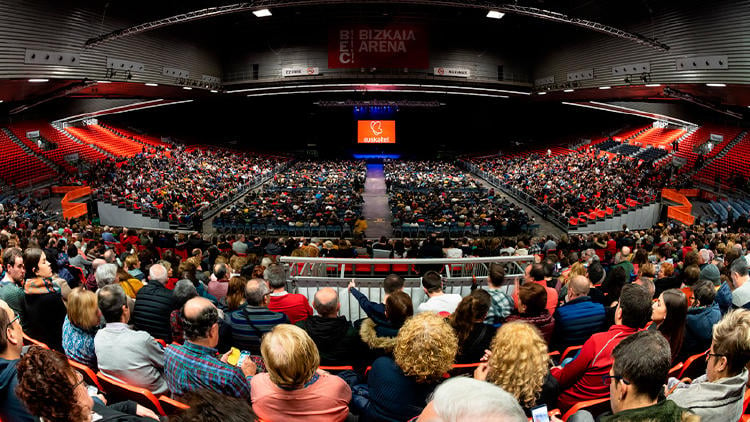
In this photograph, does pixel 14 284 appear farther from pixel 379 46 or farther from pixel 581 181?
pixel 379 46

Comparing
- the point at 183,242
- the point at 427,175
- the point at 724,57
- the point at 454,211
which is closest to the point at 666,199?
the point at 724,57

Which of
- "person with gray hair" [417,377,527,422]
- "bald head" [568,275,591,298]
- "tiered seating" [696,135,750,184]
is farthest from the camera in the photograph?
"tiered seating" [696,135,750,184]

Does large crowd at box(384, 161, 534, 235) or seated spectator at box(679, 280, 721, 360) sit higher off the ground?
seated spectator at box(679, 280, 721, 360)

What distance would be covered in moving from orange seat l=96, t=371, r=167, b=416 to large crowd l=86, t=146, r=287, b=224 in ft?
48.2

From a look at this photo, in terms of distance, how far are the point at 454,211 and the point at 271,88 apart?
18.5 metres

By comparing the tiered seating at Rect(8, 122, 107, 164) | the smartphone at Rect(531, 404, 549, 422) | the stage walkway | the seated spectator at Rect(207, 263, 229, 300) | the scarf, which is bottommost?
the stage walkway

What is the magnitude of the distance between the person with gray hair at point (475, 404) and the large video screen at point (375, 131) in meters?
39.7

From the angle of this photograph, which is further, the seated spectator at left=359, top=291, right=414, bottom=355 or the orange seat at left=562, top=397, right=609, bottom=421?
the seated spectator at left=359, top=291, right=414, bottom=355

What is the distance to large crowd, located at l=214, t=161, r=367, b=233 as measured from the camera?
53.2ft

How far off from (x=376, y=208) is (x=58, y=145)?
19887mm

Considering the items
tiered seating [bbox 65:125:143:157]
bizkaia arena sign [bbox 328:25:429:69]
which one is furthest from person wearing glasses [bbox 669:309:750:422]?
tiered seating [bbox 65:125:143:157]

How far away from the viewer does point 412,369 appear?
2547 millimetres

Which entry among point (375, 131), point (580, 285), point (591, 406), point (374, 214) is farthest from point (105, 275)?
point (375, 131)

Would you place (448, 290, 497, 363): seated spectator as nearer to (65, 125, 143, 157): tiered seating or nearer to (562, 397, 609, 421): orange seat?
(562, 397, 609, 421): orange seat
